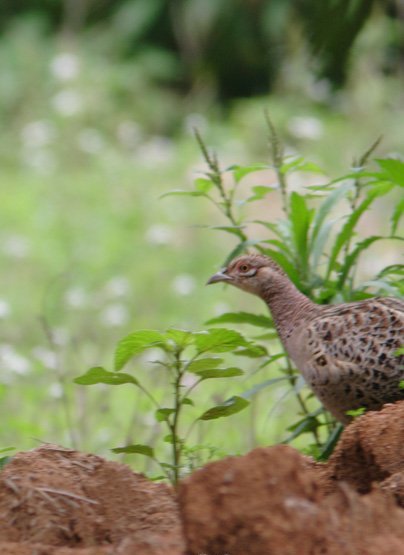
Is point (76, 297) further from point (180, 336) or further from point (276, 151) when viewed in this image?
point (180, 336)

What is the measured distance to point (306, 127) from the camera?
10602mm

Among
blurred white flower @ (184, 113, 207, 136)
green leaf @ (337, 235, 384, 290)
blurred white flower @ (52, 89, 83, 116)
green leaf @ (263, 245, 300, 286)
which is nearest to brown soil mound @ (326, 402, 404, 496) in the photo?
green leaf @ (337, 235, 384, 290)

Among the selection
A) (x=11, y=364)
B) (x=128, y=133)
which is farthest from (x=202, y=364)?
(x=128, y=133)

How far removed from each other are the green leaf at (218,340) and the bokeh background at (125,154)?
4.88ft

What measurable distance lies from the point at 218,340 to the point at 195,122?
882 cm

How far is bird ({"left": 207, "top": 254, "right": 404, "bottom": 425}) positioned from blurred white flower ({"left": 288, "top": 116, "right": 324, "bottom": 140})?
683 centimetres

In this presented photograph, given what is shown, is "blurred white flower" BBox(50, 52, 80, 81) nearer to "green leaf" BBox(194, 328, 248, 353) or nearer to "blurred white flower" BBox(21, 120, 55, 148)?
"blurred white flower" BBox(21, 120, 55, 148)

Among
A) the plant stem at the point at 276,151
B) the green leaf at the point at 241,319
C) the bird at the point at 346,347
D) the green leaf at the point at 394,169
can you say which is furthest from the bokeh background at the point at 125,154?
the bird at the point at 346,347

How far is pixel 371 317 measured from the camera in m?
3.52

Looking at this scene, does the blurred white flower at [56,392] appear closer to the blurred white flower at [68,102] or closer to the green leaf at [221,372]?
the green leaf at [221,372]

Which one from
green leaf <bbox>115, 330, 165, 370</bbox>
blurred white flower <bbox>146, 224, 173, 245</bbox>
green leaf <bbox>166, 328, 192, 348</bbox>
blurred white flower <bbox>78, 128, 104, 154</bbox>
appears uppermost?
blurred white flower <bbox>78, 128, 104, 154</bbox>

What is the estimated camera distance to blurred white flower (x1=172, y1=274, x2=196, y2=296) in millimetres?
7967

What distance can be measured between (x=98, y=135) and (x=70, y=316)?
411 cm

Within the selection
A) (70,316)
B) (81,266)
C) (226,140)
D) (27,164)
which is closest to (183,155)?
(226,140)
